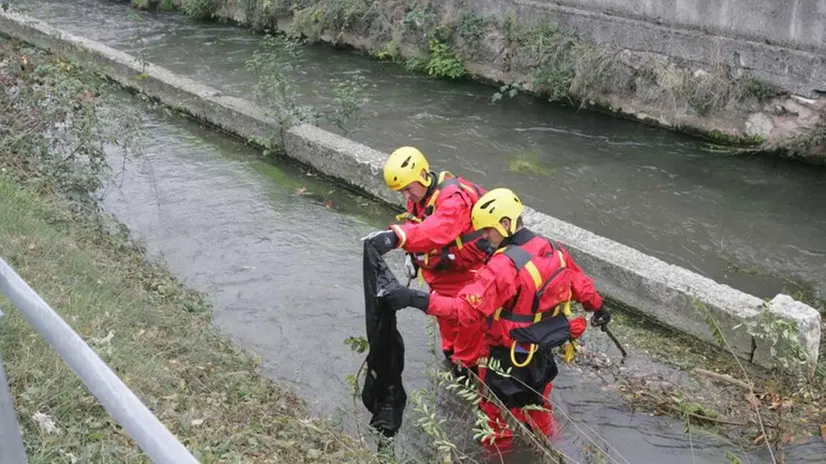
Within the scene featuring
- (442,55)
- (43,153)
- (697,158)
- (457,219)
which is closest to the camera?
(457,219)

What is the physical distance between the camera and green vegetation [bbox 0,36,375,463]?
4.02 metres

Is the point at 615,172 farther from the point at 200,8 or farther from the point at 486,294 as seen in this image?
the point at 200,8

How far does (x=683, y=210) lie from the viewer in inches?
347

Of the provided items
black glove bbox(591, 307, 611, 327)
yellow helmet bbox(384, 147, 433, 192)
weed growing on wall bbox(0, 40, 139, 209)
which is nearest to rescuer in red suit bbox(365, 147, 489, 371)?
yellow helmet bbox(384, 147, 433, 192)

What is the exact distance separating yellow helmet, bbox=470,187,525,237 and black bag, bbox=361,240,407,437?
2.16ft

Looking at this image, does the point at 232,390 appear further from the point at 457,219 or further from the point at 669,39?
the point at 669,39

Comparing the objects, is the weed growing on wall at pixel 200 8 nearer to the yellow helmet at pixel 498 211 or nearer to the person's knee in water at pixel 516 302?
the person's knee in water at pixel 516 302

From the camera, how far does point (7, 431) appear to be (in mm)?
2643

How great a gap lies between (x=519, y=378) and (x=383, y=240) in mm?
1210

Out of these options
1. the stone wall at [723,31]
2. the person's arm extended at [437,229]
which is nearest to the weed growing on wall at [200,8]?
the stone wall at [723,31]

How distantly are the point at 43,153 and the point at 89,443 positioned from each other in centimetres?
567

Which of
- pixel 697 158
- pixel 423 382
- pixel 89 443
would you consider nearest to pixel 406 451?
pixel 423 382

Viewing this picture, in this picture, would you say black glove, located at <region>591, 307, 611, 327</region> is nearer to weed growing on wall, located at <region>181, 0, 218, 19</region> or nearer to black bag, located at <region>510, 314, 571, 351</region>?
black bag, located at <region>510, 314, 571, 351</region>

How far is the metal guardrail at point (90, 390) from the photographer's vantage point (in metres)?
1.84
